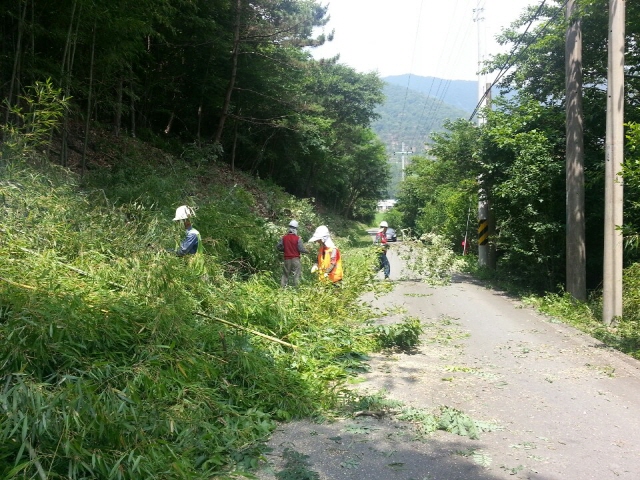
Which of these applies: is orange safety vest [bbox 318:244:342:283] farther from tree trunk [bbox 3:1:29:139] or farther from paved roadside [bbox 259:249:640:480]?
tree trunk [bbox 3:1:29:139]

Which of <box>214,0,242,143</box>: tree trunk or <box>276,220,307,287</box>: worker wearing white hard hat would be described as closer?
<box>276,220,307,287</box>: worker wearing white hard hat

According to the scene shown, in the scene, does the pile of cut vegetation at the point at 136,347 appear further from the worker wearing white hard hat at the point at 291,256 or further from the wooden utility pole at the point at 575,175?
the wooden utility pole at the point at 575,175

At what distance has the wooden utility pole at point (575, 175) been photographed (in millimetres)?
10664

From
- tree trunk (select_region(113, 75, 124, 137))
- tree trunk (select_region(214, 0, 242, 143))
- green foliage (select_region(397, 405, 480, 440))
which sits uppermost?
tree trunk (select_region(214, 0, 242, 143))

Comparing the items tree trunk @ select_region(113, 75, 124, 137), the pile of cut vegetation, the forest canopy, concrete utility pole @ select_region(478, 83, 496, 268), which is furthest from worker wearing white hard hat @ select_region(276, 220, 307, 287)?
Answer: tree trunk @ select_region(113, 75, 124, 137)

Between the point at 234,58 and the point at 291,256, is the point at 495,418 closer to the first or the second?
the point at 291,256

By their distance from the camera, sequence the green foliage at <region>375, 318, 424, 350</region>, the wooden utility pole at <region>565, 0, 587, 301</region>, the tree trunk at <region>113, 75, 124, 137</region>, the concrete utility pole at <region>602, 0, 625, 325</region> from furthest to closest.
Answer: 1. the tree trunk at <region>113, 75, 124, 137</region>
2. the wooden utility pole at <region>565, 0, 587, 301</region>
3. the concrete utility pole at <region>602, 0, 625, 325</region>
4. the green foliage at <region>375, 318, 424, 350</region>

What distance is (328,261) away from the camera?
9.12 metres

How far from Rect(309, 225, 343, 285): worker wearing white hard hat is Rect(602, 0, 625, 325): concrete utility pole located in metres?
4.46

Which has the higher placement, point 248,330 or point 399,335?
point 248,330

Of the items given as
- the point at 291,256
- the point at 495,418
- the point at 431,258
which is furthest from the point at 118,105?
the point at 495,418

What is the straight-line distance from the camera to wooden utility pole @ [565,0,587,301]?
1066 centimetres

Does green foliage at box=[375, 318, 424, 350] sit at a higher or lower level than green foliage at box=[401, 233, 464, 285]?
lower

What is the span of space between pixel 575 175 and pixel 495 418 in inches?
297
